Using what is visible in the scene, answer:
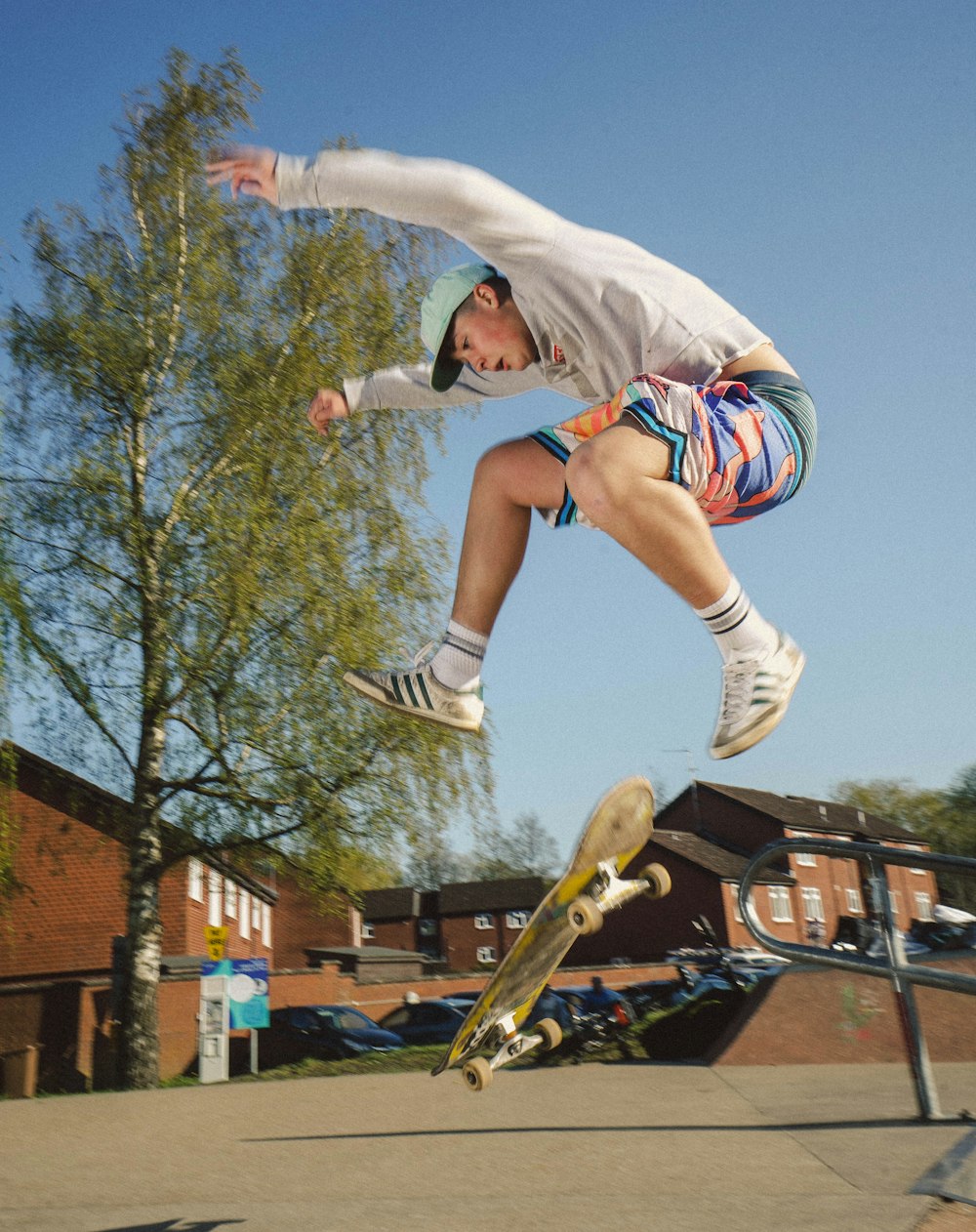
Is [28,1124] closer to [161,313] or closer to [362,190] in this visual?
[362,190]

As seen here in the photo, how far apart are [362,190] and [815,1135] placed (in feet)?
16.8

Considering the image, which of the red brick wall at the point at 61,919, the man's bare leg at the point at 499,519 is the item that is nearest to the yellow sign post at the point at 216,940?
the red brick wall at the point at 61,919

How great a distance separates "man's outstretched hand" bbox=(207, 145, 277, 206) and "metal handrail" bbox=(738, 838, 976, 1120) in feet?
12.2

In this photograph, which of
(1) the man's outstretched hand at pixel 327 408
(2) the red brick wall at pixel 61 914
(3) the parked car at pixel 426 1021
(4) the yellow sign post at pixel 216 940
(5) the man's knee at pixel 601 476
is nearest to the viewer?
(5) the man's knee at pixel 601 476

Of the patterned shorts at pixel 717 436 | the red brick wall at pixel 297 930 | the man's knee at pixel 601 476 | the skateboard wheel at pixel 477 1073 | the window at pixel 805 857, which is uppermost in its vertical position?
the red brick wall at pixel 297 930

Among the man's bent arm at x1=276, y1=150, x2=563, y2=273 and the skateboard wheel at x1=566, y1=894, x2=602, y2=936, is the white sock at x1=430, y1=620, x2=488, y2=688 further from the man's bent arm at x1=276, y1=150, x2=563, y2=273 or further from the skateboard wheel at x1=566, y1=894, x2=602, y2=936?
the man's bent arm at x1=276, y1=150, x2=563, y2=273

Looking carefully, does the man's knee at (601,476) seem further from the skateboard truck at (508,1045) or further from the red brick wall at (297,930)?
the red brick wall at (297,930)

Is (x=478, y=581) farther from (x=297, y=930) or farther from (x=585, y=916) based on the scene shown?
(x=297, y=930)

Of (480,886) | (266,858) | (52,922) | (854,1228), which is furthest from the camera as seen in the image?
(480,886)

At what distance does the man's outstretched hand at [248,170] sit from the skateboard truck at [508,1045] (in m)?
1.79

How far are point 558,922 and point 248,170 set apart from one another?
6.20 feet

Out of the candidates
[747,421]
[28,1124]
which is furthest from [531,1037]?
[28,1124]

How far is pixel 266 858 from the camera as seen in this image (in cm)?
1602

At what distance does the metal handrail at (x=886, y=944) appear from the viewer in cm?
461
